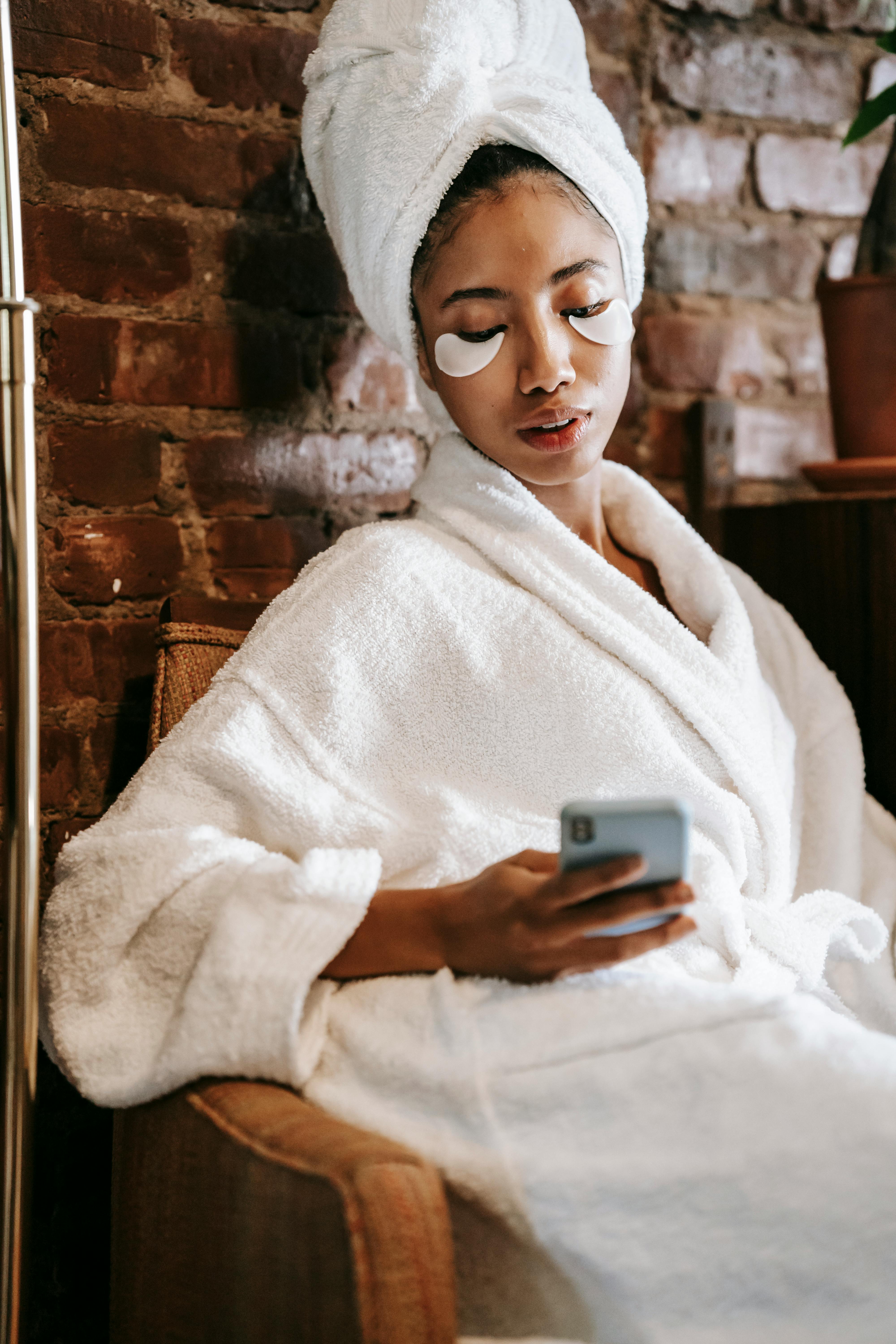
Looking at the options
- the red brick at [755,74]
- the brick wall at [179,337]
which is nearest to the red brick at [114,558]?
the brick wall at [179,337]

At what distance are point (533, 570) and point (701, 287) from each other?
0.68 metres

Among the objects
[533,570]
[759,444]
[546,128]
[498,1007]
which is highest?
[546,128]

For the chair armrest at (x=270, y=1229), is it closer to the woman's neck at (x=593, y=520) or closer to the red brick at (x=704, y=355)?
the woman's neck at (x=593, y=520)

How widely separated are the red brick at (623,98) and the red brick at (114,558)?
748 mm

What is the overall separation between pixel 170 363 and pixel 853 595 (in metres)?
0.78

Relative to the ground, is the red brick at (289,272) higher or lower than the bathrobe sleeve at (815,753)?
higher

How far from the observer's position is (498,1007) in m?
0.74

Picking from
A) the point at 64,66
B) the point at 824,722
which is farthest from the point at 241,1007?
the point at 64,66

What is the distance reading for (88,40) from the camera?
3.59ft

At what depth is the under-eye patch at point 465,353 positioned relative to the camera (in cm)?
98

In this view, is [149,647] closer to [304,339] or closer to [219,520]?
[219,520]

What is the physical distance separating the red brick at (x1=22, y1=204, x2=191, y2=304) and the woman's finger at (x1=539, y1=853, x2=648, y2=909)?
786mm

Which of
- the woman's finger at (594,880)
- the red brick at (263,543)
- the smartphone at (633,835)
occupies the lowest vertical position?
the woman's finger at (594,880)

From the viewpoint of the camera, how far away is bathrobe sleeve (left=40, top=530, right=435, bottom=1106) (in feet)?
2.41
